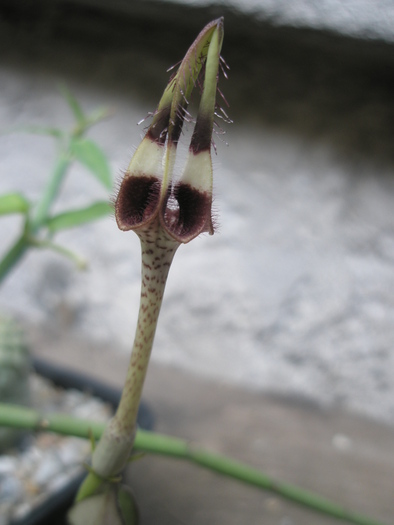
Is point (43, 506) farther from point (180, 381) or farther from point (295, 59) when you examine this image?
point (295, 59)

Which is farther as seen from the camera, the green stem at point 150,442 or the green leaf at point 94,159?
the green leaf at point 94,159

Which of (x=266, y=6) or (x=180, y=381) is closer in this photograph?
(x=266, y=6)

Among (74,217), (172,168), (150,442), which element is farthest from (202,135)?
(74,217)

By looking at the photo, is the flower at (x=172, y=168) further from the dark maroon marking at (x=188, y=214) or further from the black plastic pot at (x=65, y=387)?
the black plastic pot at (x=65, y=387)

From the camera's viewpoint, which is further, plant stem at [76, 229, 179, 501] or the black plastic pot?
the black plastic pot

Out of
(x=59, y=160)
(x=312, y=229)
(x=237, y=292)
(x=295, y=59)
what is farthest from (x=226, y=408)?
(x=295, y=59)

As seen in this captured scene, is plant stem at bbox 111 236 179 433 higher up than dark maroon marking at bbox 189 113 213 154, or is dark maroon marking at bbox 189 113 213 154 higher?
dark maroon marking at bbox 189 113 213 154

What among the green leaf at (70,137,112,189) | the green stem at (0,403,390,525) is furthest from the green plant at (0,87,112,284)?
the green stem at (0,403,390,525)

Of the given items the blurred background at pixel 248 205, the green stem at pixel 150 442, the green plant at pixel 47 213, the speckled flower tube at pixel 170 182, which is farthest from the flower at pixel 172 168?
the blurred background at pixel 248 205

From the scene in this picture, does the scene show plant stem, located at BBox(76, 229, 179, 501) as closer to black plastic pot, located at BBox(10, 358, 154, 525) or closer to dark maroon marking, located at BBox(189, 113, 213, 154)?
dark maroon marking, located at BBox(189, 113, 213, 154)
